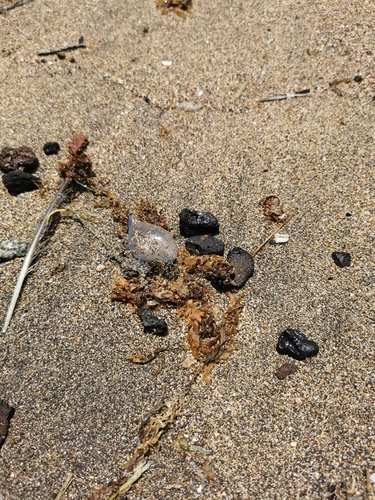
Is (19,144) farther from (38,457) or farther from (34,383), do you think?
(38,457)

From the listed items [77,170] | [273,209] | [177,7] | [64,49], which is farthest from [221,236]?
[177,7]

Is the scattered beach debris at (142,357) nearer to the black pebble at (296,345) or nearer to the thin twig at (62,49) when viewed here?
the black pebble at (296,345)

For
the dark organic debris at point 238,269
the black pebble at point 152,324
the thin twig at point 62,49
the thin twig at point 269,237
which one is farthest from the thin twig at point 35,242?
the thin twig at point 62,49

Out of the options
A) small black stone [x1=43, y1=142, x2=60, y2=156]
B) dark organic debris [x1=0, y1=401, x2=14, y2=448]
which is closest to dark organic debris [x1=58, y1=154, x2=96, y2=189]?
small black stone [x1=43, y1=142, x2=60, y2=156]

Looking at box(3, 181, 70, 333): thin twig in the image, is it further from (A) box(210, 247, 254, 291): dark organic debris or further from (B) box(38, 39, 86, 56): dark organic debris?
(B) box(38, 39, 86, 56): dark organic debris

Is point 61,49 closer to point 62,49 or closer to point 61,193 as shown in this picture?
point 62,49

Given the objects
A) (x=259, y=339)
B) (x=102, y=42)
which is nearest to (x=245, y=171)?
(x=259, y=339)
